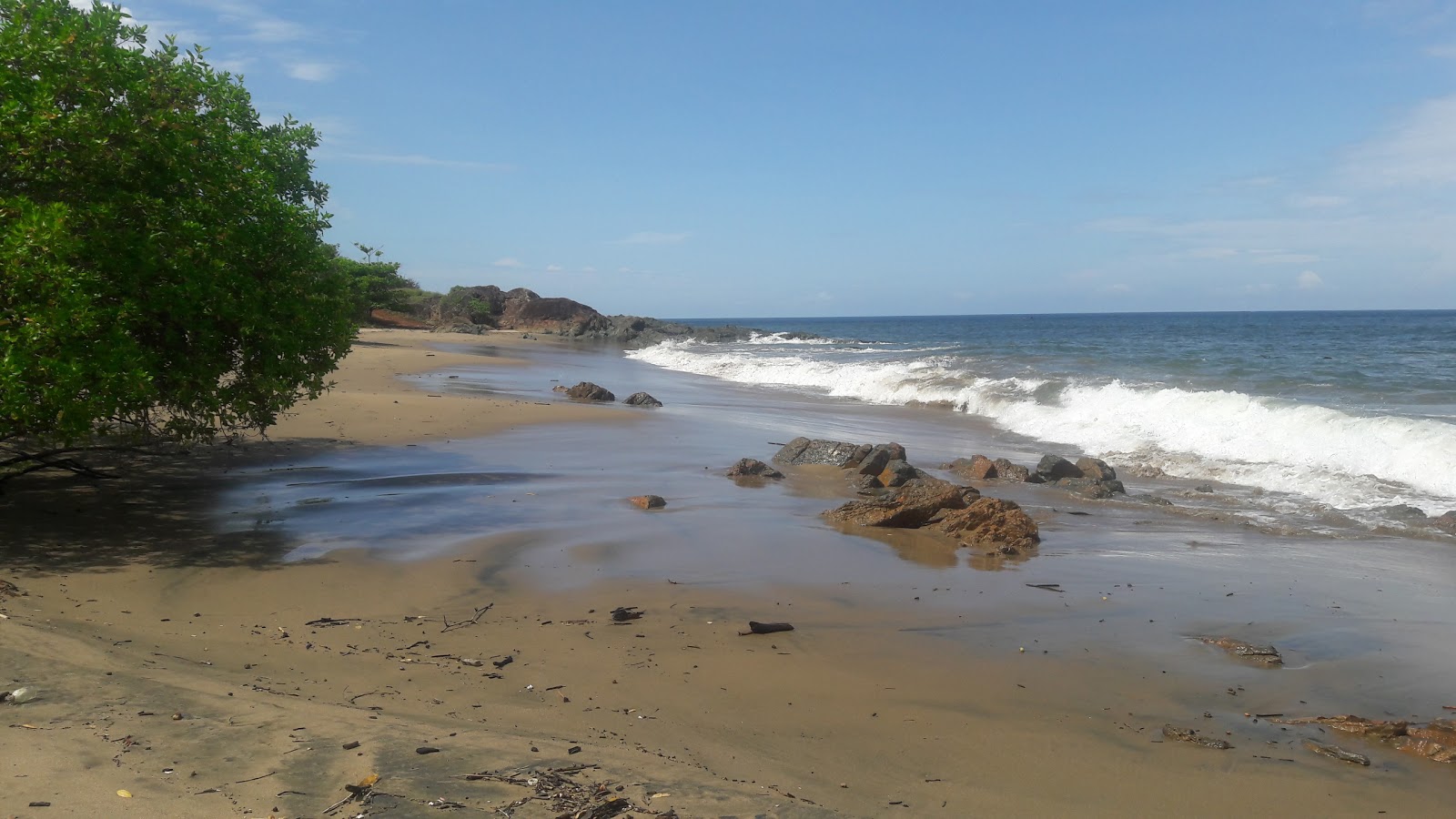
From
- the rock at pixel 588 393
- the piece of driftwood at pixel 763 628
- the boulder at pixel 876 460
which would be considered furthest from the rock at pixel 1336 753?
the rock at pixel 588 393

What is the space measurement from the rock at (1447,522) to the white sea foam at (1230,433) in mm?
1010

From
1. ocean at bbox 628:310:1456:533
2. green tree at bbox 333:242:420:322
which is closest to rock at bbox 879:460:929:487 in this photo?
ocean at bbox 628:310:1456:533

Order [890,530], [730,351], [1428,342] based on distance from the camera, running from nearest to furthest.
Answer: [890,530], [1428,342], [730,351]

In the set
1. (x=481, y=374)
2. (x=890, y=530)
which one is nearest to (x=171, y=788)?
(x=890, y=530)

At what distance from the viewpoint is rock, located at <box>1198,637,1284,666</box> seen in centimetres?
605

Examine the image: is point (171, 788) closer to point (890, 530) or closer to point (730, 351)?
point (890, 530)

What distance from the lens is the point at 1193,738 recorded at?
15.9 ft

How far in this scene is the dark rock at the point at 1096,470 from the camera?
504 inches

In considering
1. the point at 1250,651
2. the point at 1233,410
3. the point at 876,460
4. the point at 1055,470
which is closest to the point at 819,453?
the point at 876,460

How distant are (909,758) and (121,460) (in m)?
10.3

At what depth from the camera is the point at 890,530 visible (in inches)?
386

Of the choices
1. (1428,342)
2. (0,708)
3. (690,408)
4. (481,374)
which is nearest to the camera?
(0,708)

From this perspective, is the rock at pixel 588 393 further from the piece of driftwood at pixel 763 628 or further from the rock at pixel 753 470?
the piece of driftwood at pixel 763 628

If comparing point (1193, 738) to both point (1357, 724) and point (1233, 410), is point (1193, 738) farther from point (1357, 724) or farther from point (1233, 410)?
point (1233, 410)
